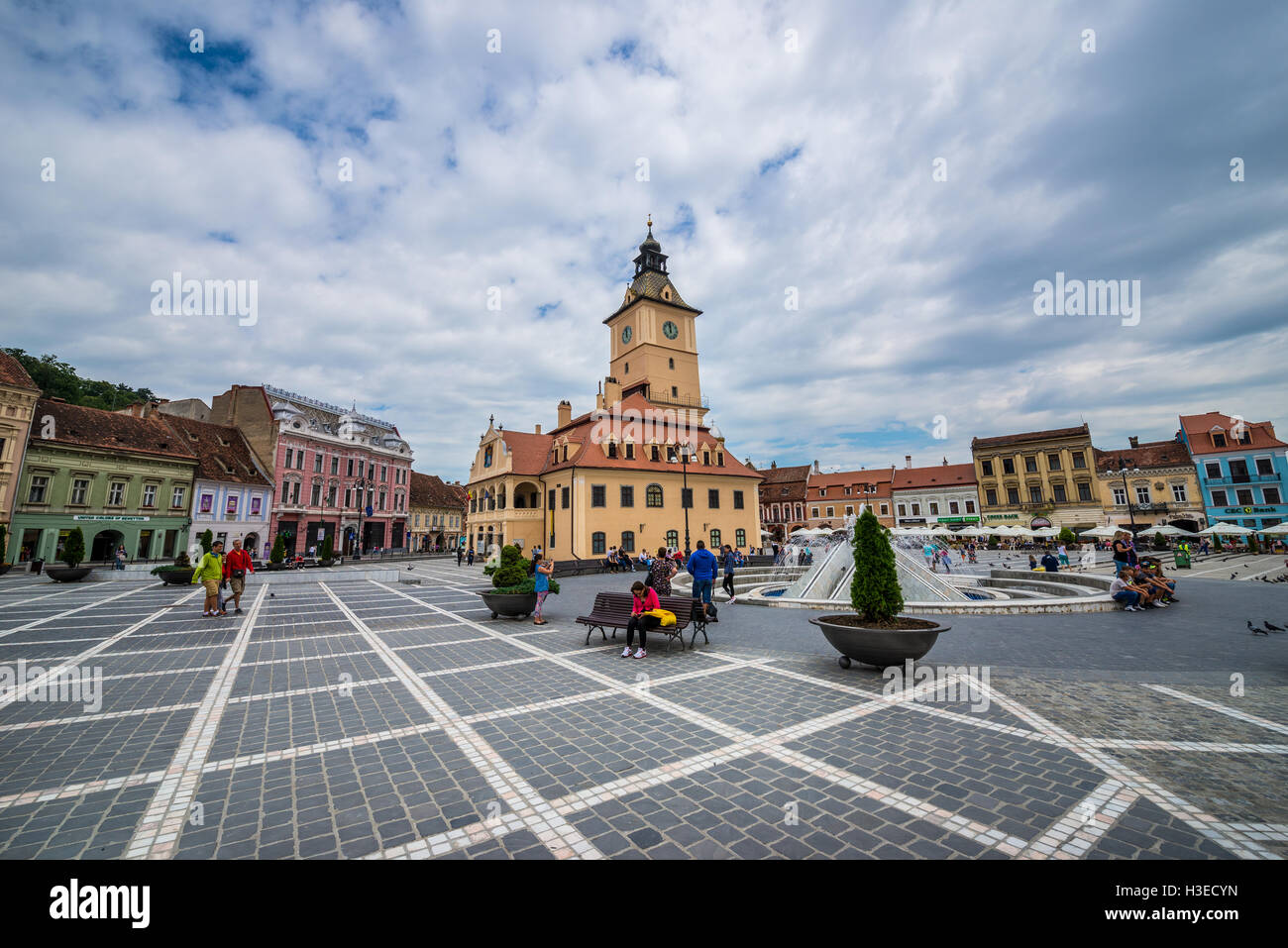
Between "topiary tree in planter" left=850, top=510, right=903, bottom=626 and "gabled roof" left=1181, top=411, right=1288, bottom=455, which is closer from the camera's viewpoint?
"topiary tree in planter" left=850, top=510, right=903, bottom=626

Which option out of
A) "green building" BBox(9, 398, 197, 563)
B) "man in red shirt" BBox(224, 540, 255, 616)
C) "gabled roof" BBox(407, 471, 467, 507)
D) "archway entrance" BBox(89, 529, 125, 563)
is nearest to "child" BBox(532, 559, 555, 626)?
"man in red shirt" BBox(224, 540, 255, 616)

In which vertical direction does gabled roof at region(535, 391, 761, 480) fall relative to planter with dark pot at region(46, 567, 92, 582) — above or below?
above

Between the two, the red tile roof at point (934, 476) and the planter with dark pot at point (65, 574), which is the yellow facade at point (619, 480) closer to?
the planter with dark pot at point (65, 574)

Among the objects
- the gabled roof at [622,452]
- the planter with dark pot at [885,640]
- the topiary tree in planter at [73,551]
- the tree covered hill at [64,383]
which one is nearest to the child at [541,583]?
the planter with dark pot at [885,640]

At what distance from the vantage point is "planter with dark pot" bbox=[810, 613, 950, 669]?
272 inches

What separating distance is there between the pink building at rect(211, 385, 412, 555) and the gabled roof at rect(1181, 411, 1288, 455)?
8103 centimetres

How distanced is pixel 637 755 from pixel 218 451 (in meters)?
52.5

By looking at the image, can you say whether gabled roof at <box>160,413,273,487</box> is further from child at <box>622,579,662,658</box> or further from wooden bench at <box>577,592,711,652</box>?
child at <box>622,579,662,658</box>

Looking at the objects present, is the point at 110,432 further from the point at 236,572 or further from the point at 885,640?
the point at 885,640

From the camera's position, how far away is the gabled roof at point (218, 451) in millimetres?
39938

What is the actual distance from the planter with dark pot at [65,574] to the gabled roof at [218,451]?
18661mm
